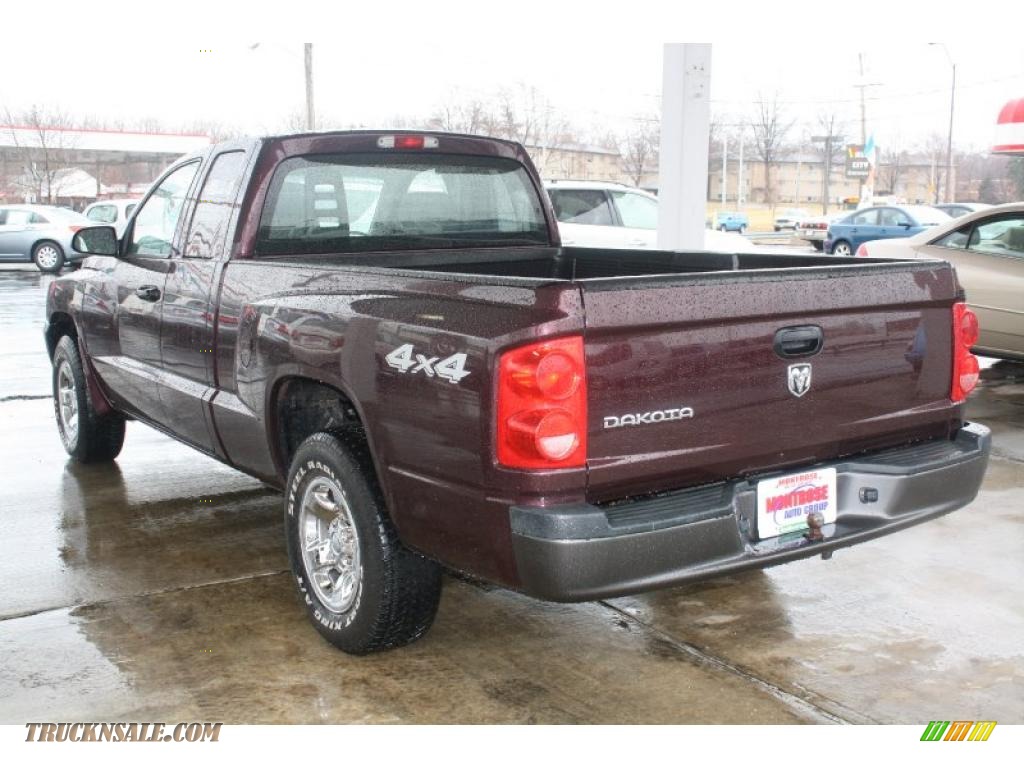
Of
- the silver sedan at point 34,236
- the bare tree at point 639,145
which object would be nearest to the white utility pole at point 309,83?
the silver sedan at point 34,236

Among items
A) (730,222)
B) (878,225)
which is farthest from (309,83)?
(730,222)

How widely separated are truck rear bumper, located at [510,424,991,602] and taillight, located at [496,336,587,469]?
0.52 ft

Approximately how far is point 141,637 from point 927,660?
2.83m

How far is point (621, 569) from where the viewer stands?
3.07 metres

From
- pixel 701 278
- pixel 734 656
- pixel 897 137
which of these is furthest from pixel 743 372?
pixel 897 137

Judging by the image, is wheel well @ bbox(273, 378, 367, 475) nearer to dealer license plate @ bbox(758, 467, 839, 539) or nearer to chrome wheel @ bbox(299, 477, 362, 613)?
chrome wheel @ bbox(299, 477, 362, 613)

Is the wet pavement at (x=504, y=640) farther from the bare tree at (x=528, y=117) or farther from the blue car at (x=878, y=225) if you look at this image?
the bare tree at (x=528, y=117)

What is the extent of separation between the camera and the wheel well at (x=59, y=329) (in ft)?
21.7

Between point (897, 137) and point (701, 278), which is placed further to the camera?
point (897, 137)

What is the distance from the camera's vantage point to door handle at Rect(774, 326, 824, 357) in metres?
3.38

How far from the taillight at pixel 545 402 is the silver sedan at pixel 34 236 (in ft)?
76.5

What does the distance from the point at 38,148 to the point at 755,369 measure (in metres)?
55.3

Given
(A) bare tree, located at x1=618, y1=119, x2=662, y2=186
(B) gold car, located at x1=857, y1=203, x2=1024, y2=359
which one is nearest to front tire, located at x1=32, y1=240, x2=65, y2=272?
(B) gold car, located at x1=857, y1=203, x2=1024, y2=359

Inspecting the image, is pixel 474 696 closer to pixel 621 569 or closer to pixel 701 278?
pixel 621 569
